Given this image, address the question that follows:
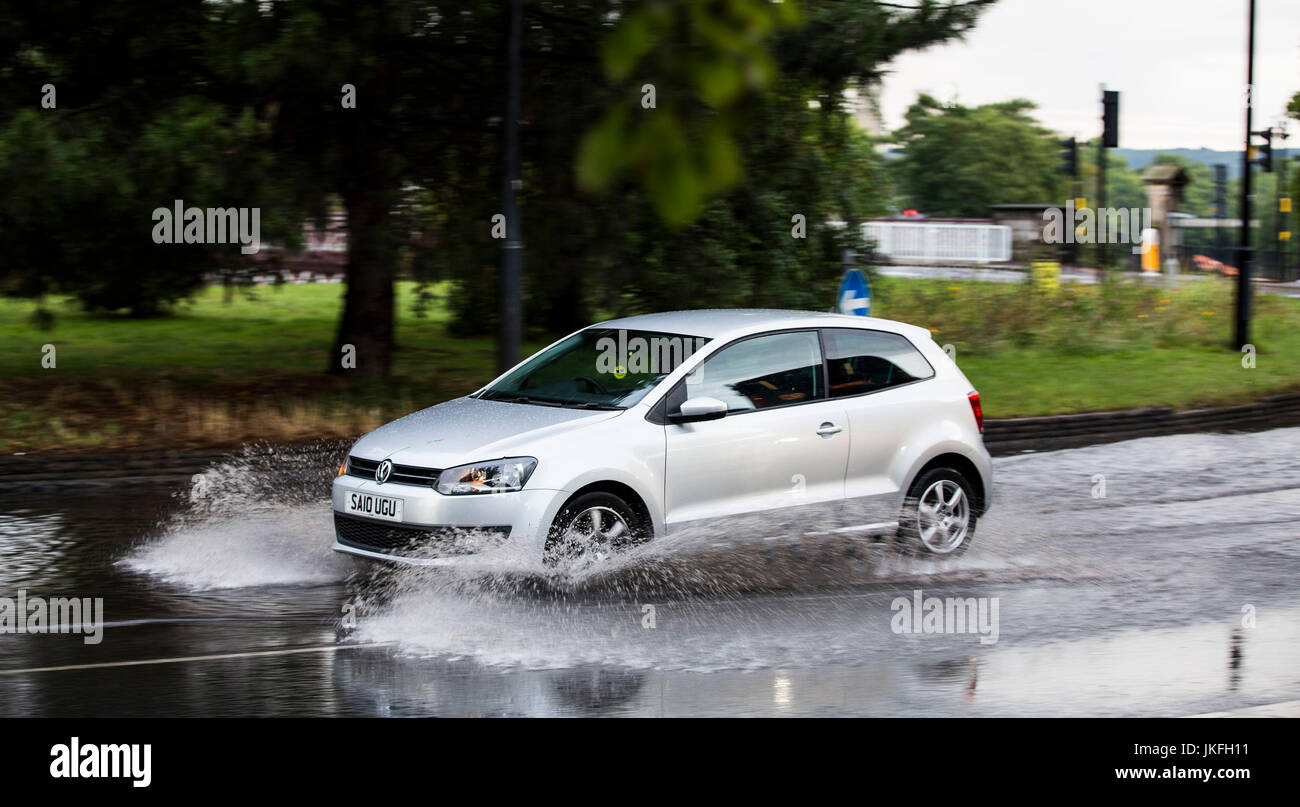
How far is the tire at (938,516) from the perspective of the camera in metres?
9.27

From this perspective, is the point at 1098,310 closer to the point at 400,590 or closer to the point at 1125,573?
the point at 1125,573

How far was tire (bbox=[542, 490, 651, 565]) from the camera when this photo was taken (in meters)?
7.82

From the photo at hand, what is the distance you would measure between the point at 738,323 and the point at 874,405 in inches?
39.1

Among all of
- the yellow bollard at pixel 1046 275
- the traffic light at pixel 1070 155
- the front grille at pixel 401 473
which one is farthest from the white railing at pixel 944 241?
the front grille at pixel 401 473

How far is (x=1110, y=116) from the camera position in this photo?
30000mm

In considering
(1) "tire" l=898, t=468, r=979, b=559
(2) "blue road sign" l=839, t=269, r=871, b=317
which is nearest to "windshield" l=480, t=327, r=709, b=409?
(1) "tire" l=898, t=468, r=979, b=559

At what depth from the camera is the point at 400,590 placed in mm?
8094

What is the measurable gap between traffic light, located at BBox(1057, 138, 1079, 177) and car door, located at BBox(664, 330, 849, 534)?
26226 millimetres

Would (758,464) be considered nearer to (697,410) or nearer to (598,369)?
(697,410)

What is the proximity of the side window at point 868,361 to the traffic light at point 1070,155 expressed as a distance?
1006 inches

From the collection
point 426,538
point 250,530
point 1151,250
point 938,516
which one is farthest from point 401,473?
point 1151,250

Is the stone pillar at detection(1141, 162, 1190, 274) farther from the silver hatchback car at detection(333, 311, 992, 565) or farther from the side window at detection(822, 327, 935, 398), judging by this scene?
the silver hatchback car at detection(333, 311, 992, 565)
